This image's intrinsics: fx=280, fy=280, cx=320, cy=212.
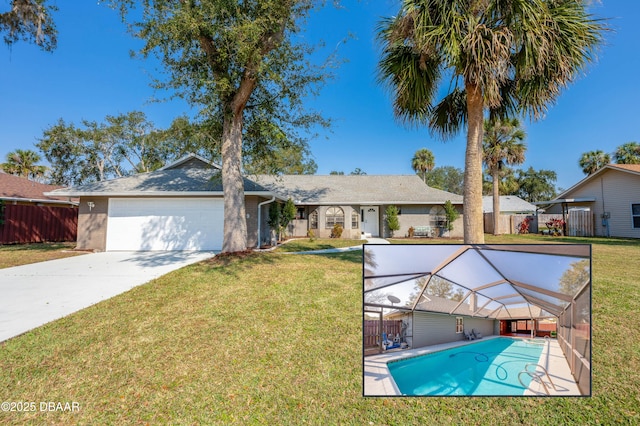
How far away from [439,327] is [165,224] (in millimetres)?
12785

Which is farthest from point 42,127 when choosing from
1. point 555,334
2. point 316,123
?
point 555,334

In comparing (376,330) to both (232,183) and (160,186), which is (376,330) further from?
(160,186)

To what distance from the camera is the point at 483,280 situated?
1220 millimetres

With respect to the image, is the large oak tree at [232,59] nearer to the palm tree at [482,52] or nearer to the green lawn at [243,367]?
the palm tree at [482,52]

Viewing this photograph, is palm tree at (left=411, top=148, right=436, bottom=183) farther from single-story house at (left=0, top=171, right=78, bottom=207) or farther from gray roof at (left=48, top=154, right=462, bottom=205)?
single-story house at (left=0, top=171, right=78, bottom=207)

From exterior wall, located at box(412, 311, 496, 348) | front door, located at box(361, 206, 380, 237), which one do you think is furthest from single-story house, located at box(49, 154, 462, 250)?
exterior wall, located at box(412, 311, 496, 348)

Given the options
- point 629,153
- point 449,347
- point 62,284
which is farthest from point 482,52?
point 629,153

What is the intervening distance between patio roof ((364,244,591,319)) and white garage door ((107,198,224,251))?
450 inches

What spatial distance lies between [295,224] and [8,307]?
13.9 metres

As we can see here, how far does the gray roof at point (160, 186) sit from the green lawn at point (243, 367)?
7.36 m

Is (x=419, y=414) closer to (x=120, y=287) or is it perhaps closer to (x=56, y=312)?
(x=56, y=312)

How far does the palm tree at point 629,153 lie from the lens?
23766 millimetres

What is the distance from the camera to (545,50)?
482cm

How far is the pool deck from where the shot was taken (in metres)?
1.20
